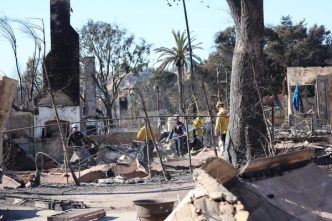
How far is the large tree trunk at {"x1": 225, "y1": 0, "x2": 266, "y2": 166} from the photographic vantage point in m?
12.7

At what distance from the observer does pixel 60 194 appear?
13.0 metres

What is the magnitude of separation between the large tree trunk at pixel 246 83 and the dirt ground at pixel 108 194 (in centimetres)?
144

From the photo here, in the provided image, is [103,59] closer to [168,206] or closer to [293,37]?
[293,37]

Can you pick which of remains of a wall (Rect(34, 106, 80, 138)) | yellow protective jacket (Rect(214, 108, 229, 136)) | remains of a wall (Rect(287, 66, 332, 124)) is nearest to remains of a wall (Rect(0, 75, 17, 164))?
yellow protective jacket (Rect(214, 108, 229, 136))

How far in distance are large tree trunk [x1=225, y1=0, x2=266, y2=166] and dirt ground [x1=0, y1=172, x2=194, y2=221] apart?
4.73 ft

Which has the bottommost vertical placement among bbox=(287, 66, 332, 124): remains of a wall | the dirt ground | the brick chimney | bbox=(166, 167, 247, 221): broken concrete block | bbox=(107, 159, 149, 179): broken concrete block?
the dirt ground

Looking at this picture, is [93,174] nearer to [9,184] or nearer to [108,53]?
[9,184]

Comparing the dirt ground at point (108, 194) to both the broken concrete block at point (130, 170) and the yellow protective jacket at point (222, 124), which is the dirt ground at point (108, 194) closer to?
the broken concrete block at point (130, 170)

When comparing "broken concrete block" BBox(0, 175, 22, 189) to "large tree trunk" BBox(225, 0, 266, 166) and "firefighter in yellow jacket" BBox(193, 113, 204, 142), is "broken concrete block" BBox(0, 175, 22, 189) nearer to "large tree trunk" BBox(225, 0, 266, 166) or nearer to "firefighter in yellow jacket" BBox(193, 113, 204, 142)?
"large tree trunk" BBox(225, 0, 266, 166)

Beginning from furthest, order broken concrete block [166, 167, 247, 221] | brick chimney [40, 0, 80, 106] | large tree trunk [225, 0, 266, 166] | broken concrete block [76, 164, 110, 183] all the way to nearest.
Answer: brick chimney [40, 0, 80, 106]
broken concrete block [76, 164, 110, 183]
large tree trunk [225, 0, 266, 166]
broken concrete block [166, 167, 247, 221]

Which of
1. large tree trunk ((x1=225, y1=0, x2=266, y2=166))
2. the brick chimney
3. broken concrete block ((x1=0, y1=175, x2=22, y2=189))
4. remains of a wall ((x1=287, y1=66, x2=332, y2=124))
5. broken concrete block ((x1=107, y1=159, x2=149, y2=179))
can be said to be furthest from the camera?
the brick chimney

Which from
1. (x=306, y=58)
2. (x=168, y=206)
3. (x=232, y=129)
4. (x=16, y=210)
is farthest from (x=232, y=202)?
(x=306, y=58)

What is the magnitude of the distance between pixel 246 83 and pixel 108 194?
150 inches

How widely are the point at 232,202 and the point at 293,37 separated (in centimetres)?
4644
